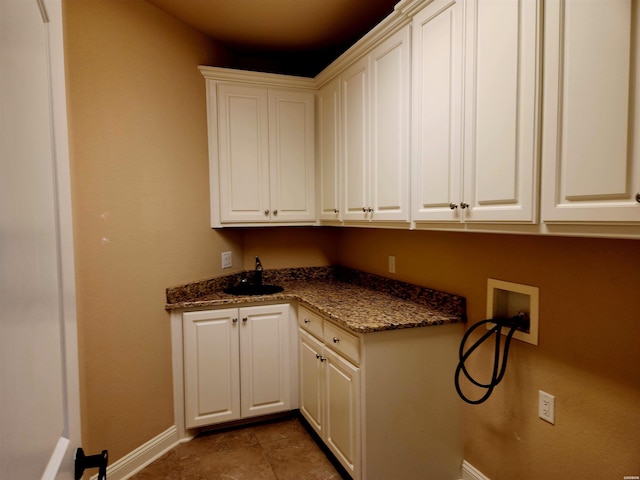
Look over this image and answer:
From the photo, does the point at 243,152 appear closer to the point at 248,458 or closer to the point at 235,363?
the point at 235,363

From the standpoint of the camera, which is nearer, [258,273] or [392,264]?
[392,264]

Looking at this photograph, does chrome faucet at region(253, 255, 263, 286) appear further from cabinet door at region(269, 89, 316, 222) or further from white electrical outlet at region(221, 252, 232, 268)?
cabinet door at region(269, 89, 316, 222)

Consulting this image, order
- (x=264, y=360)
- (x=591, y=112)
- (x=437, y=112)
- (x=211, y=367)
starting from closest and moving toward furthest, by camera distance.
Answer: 1. (x=591, y=112)
2. (x=437, y=112)
3. (x=211, y=367)
4. (x=264, y=360)

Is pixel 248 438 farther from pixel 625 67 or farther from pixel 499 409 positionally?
pixel 625 67

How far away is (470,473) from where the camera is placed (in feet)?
6.17

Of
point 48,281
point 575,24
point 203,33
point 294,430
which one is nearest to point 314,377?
point 294,430

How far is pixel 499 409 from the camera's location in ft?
5.62

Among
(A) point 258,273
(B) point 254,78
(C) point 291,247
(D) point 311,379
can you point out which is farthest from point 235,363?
(B) point 254,78

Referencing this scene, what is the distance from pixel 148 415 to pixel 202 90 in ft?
6.94

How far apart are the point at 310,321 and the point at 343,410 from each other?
0.61 m

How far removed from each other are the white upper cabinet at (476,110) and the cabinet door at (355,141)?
47 centimetres

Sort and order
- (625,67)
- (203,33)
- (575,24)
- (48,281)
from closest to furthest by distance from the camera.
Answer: (48,281), (625,67), (575,24), (203,33)

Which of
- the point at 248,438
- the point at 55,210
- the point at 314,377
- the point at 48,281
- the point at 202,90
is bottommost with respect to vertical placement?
the point at 248,438

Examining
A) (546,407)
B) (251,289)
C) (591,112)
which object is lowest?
(546,407)
